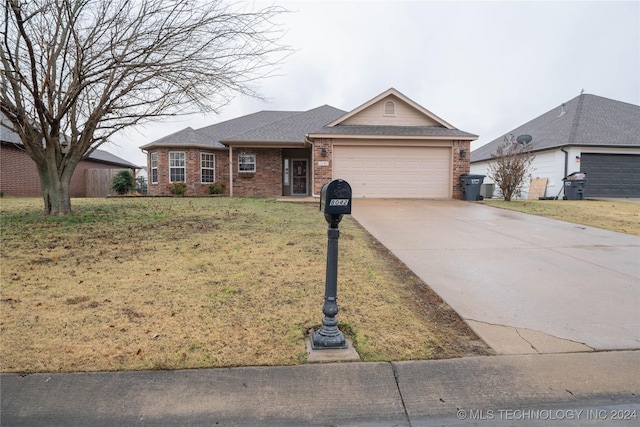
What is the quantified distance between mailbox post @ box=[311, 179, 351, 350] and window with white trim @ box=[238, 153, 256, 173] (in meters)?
17.0

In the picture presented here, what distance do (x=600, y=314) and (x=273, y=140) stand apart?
16.0 meters

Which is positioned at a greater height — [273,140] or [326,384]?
[273,140]

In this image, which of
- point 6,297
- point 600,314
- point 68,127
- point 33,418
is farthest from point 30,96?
point 600,314

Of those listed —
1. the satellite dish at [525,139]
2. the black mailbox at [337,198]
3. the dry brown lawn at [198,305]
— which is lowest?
the dry brown lawn at [198,305]

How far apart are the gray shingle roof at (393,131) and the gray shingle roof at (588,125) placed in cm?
661

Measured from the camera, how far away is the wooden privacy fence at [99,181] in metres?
23.9

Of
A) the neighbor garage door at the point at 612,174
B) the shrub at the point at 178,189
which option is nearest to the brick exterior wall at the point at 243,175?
the shrub at the point at 178,189

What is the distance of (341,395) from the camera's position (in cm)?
254

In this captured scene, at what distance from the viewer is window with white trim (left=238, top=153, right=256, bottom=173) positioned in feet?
64.3

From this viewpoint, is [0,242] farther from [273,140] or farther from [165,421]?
[273,140]

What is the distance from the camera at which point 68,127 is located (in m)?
10.4

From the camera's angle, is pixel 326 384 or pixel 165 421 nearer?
pixel 165 421

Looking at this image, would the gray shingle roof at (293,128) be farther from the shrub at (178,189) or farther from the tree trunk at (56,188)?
the tree trunk at (56,188)

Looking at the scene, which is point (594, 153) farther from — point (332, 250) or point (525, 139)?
point (332, 250)
